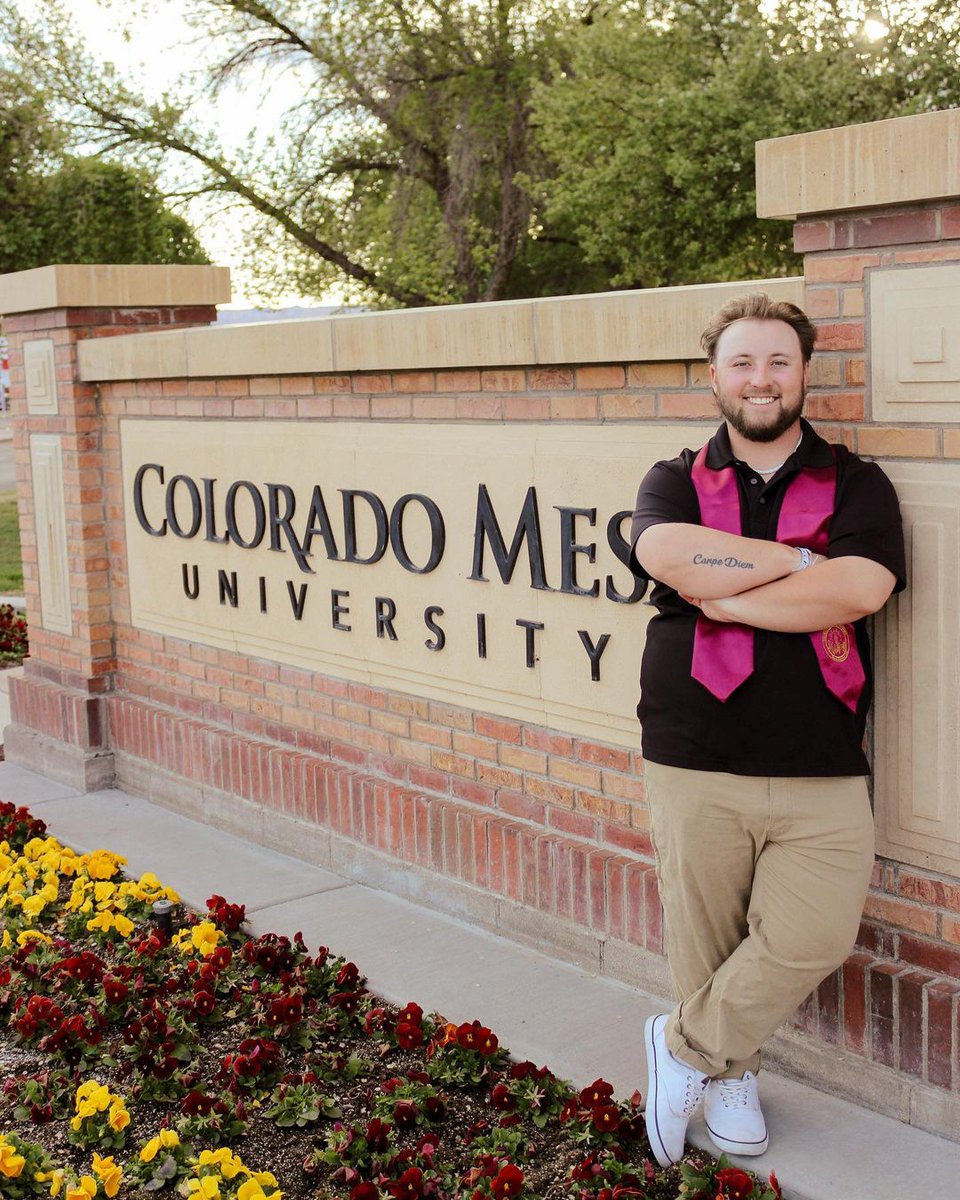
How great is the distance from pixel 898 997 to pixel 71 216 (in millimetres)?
19428

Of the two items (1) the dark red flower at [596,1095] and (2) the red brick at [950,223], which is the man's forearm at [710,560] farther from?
(1) the dark red flower at [596,1095]

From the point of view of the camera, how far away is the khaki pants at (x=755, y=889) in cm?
313

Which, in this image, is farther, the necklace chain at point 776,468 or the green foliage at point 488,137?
the green foliage at point 488,137

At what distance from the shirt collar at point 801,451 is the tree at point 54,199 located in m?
18.3

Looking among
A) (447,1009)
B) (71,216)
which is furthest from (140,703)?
(71,216)

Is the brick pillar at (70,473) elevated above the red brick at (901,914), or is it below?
above

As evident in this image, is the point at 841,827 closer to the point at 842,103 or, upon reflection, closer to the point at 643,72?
the point at 842,103

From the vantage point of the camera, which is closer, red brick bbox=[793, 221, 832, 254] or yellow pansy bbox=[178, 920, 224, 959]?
red brick bbox=[793, 221, 832, 254]

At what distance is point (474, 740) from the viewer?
15.7ft

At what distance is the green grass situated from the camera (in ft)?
44.4

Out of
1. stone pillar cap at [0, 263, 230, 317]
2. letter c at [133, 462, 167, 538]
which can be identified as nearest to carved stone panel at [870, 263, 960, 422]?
letter c at [133, 462, 167, 538]

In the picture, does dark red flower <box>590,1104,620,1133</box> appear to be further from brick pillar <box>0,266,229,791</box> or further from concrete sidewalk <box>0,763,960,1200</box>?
brick pillar <box>0,266,229,791</box>

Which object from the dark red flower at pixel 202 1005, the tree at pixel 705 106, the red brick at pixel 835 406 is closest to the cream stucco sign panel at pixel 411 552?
the red brick at pixel 835 406

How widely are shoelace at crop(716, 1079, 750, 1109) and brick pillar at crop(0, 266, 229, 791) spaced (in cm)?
408
